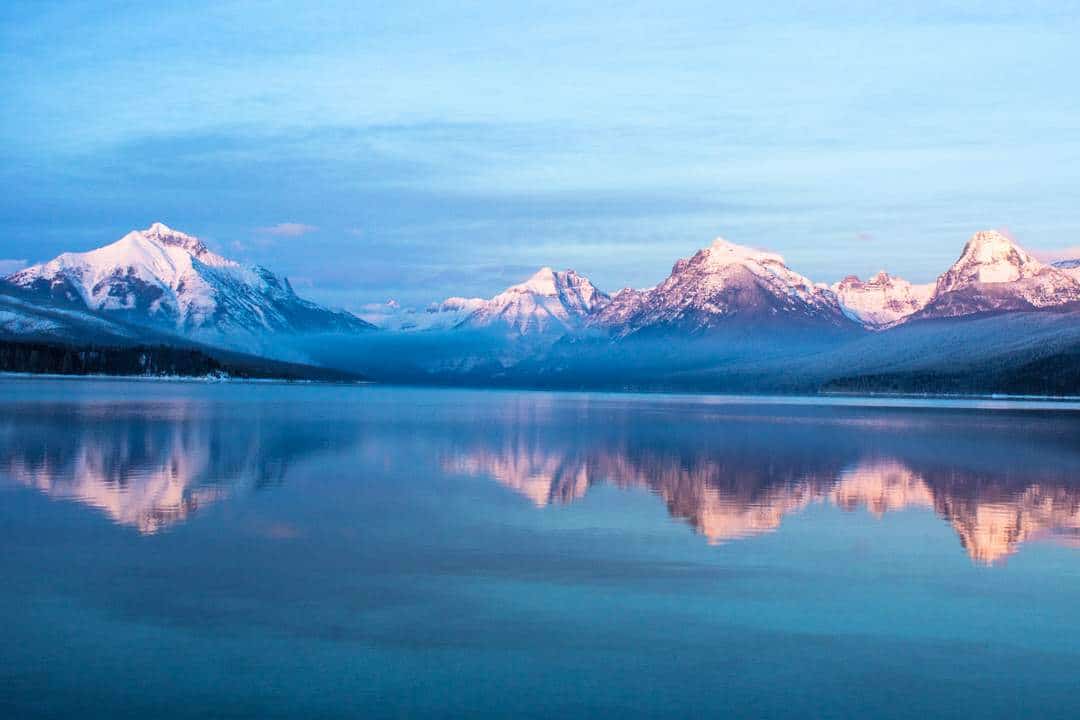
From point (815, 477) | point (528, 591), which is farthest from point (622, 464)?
point (528, 591)

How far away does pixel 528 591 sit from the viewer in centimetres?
2259

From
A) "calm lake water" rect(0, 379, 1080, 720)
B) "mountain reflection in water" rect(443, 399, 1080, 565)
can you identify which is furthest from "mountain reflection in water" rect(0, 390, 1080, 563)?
"calm lake water" rect(0, 379, 1080, 720)

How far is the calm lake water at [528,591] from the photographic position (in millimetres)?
16406

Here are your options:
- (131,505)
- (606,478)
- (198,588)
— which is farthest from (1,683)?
(606,478)

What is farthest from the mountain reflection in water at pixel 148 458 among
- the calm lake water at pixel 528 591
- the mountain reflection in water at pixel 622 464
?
the calm lake water at pixel 528 591

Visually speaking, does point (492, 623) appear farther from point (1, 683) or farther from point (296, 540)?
point (296, 540)

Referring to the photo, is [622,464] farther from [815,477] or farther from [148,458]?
[148,458]

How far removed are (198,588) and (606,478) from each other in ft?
74.7

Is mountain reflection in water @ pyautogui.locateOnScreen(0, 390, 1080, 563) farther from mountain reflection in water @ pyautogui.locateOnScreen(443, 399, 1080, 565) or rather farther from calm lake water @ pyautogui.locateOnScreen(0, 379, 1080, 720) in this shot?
calm lake water @ pyautogui.locateOnScreen(0, 379, 1080, 720)

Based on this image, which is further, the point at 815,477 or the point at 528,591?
the point at 815,477

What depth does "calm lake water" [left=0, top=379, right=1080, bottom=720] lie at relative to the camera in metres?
16.4

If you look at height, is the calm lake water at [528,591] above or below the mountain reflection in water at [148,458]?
below

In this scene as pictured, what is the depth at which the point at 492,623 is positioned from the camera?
20.0 meters

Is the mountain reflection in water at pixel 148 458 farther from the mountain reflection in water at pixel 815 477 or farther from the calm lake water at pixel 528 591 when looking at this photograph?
the mountain reflection in water at pixel 815 477
